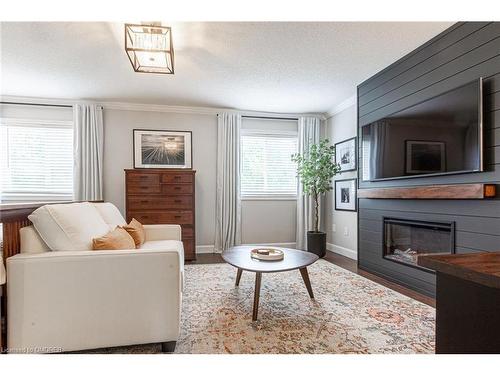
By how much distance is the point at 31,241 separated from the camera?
164 cm

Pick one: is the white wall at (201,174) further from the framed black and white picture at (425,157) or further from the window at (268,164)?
the framed black and white picture at (425,157)

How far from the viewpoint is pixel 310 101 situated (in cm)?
423

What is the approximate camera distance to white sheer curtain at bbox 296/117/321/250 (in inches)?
187

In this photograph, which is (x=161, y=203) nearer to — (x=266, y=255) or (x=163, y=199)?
(x=163, y=199)

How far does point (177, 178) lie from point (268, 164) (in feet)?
5.23

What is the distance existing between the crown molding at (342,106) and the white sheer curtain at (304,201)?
0.26 metres

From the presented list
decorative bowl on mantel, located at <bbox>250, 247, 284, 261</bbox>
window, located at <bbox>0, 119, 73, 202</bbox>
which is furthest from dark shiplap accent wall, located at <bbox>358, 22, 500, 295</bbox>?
window, located at <bbox>0, 119, 73, 202</bbox>

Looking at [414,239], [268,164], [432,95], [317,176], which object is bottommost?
[414,239]

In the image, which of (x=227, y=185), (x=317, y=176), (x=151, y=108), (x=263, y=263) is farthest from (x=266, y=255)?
(x=151, y=108)

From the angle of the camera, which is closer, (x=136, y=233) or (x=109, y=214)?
(x=136, y=233)

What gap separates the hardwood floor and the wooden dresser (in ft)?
0.87

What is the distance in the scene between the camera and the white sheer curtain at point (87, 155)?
13.5 feet

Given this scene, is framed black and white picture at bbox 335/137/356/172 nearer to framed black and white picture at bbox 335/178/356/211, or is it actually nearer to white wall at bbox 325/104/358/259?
white wall at bbox 325/104/358/259
